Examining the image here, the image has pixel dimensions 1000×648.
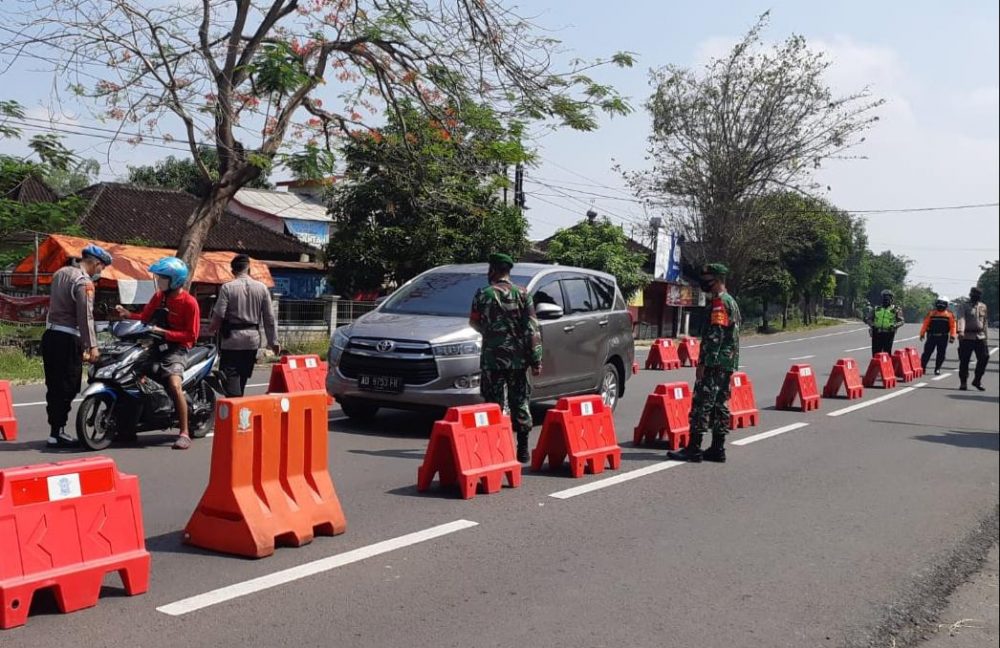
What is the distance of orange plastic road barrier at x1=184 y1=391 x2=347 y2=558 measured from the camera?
18.1ft

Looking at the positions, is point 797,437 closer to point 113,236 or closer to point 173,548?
point 173,548

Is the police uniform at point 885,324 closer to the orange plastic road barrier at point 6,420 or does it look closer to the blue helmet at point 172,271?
the blue helmet at point 172,271

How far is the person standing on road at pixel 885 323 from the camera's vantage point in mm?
19703

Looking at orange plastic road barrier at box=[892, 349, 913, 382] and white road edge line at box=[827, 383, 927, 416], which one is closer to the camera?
white road edge line at box=[827, 383, 927, 416]

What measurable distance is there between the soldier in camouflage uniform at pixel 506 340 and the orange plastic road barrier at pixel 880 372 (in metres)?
12.4

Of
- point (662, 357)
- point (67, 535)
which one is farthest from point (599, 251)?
point (67, 535)

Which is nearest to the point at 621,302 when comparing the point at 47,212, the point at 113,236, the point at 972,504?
the point at 972,504

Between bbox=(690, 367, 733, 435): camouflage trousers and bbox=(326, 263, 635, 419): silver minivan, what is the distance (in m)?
1.70

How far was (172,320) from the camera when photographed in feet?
28.6

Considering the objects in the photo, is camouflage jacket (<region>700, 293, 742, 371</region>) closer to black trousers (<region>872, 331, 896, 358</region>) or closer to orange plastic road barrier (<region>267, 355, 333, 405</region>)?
orange plastic road barrier (<region>267, 355, 333, 405</region>)

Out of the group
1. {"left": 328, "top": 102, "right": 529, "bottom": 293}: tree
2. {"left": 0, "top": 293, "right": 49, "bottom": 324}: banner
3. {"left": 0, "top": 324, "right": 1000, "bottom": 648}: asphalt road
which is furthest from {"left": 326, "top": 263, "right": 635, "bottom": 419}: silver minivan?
{"left": 0, "top": 293, "right": 49, "bottom": 324}: banner

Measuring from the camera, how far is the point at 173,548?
570 centimetres

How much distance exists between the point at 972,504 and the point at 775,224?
132 feet

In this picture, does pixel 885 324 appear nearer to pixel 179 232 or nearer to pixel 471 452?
pixel 471 452
